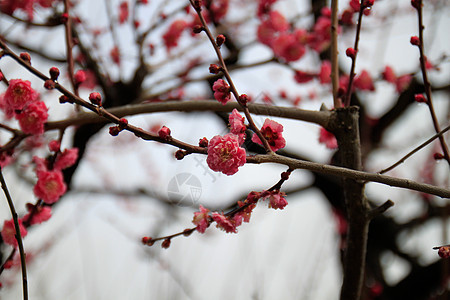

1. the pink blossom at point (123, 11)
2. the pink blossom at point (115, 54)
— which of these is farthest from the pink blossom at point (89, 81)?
the pink blossom at point (123, 11)

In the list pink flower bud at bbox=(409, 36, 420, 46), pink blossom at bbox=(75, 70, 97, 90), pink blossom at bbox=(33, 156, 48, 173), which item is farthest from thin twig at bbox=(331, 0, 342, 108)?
pink blossom at bbox=(75, 70, 97, 90)

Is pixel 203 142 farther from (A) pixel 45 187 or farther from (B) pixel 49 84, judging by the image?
(A) pixel 45 187

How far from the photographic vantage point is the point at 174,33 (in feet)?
10.6

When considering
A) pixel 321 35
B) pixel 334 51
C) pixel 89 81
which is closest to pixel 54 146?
pixel 334 51

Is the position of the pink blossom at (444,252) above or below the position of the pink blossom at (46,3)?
below

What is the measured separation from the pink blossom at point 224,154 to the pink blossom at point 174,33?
257 centimetres

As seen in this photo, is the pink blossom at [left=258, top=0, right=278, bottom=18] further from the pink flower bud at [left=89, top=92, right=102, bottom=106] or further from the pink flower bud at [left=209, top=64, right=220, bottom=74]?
the pink flower bud at [left=89, top=92, right=102, bottom=106]

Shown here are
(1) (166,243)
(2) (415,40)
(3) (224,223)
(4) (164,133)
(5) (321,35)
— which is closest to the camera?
(4) (164,133)

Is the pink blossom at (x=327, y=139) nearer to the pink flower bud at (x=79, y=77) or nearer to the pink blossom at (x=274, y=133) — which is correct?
the pink blossom at (x=274, y=133)

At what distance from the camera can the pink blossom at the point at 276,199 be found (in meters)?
0.99

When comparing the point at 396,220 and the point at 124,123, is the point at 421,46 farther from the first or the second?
the point at 396,220

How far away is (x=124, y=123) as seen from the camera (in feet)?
2.74

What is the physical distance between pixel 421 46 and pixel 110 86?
1968 mm

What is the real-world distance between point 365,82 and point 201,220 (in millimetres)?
2012
